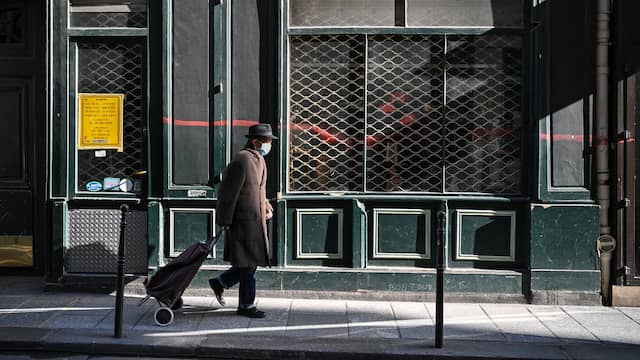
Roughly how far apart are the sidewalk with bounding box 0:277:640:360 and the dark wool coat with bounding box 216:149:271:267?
0.69 meters

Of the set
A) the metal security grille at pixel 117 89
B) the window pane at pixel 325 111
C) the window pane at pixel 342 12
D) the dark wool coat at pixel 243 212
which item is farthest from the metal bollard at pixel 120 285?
the window pane at pixel 342 12

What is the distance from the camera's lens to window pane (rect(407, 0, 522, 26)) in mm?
8406

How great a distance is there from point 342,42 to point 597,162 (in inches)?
125

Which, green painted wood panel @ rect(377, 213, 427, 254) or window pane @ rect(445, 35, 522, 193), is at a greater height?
window pane @ rect(445, 35, 522, 193)

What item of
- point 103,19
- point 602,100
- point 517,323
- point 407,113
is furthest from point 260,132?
point 602,100

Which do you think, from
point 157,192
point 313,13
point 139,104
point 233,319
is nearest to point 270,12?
point 313,13

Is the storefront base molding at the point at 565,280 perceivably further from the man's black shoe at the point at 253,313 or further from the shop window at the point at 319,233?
the man's black shoe at the point at 253,313

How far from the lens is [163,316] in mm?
7000

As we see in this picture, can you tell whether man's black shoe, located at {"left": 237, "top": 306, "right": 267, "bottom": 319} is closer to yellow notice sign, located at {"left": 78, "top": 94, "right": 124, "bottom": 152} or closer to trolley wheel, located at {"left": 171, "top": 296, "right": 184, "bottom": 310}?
trolley wheel, located at {"left": 171, "top": 296, "right": 184, "bottom": 310}

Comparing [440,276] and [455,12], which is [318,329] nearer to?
[440,276]

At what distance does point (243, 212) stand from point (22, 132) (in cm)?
361

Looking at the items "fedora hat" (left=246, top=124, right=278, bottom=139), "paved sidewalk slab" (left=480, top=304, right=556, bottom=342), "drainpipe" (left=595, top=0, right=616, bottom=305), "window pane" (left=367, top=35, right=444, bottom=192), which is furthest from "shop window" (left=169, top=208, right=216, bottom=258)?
"drainpipe" (left=595, top=0, right=616, bottom=305)

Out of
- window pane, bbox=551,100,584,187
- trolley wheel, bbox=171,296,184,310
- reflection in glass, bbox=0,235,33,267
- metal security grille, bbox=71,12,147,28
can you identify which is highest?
metal security grille, bbox=71,12,147,28

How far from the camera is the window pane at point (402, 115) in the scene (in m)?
8.50
